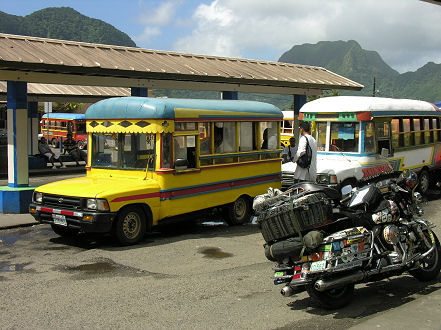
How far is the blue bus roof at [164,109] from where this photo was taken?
9.98m

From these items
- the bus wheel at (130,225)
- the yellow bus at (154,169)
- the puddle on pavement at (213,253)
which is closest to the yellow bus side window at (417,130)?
A: the yellow bus at (154,169)

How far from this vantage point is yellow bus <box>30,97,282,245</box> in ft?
30.7

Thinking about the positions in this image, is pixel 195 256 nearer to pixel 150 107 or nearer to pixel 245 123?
pixel 150 107

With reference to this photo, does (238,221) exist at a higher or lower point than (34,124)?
lower

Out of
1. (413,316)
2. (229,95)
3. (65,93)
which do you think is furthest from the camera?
(65,93)

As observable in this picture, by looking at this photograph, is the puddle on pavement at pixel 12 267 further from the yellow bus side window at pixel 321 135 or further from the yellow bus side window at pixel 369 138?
the yellow bus side window at pixel 369 138

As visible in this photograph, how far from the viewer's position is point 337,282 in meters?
5.85

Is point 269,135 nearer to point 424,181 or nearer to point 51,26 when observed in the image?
point 424,181

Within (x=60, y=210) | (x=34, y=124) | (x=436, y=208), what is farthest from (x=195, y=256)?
(x=34, y=124)

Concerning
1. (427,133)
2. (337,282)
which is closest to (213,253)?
(337,282)

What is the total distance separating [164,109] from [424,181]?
31.1ft

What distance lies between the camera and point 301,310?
6156mm

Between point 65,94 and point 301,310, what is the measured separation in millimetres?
20527

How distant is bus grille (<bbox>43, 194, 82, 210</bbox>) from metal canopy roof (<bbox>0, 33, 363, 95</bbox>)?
384 cm
